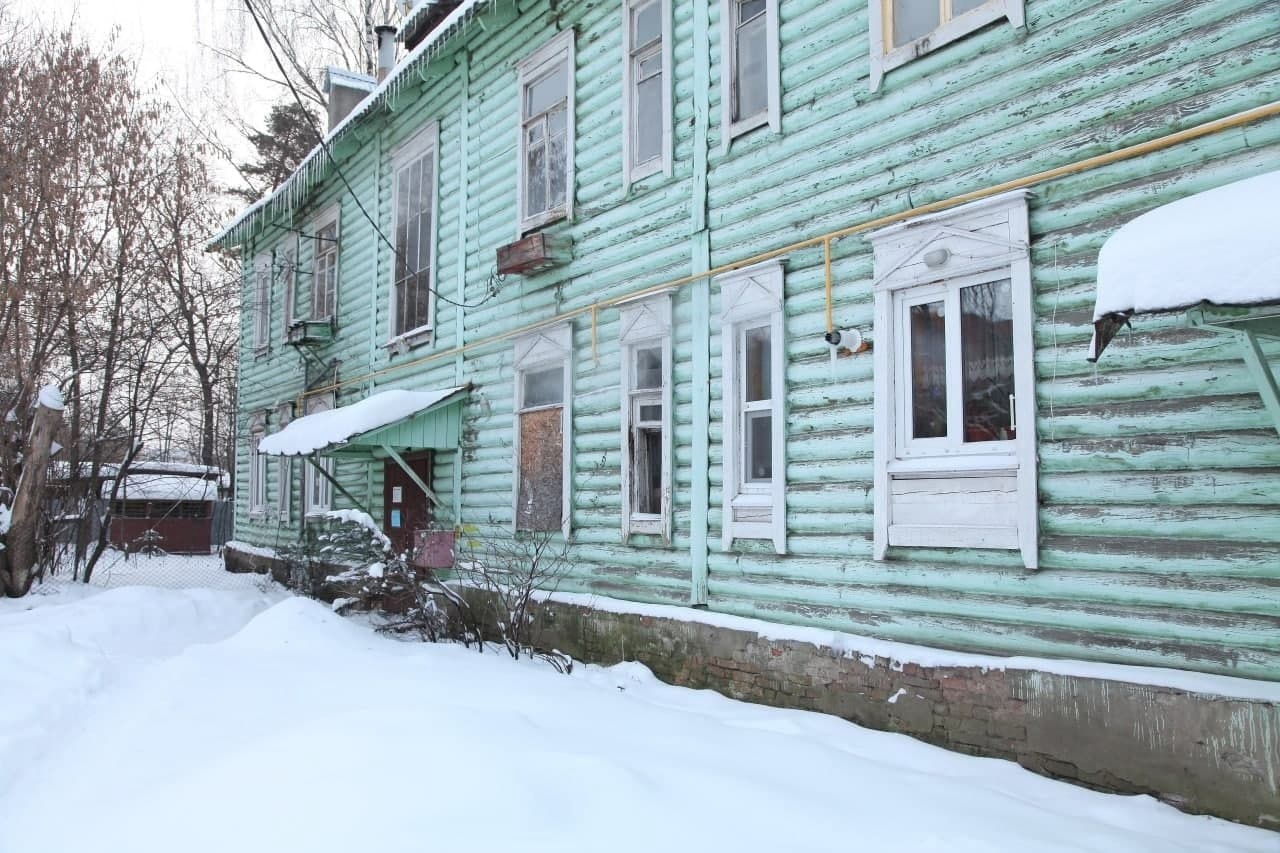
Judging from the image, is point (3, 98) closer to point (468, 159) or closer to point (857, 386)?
point (468, 159)

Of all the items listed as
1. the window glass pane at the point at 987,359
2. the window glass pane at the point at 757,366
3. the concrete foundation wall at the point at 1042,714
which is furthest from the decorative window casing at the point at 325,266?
the window glass pane at the point at 987,359

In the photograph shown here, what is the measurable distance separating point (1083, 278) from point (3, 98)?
537 inches

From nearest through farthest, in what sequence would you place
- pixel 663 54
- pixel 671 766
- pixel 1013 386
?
pixel 671 766
pixel 1013 386
pixel 663 54

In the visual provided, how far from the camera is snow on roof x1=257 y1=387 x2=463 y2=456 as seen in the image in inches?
382

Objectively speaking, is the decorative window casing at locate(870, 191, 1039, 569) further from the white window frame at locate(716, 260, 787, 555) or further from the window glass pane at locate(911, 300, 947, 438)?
the white window frame at locate(716, 260, 787, 555)

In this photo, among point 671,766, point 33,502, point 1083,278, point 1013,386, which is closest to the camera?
point 671,766

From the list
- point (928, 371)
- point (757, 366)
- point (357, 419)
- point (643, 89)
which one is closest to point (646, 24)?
point (643, 89)

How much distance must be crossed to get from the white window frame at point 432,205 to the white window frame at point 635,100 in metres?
3.78

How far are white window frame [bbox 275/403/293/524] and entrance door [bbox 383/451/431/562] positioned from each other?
3.98m

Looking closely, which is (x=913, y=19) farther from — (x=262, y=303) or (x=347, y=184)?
(x=262, y=303)

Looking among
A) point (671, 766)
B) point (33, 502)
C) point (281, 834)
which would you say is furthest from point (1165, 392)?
point (33, 502)

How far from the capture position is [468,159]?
1096cm

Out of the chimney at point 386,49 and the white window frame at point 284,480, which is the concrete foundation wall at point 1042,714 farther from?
the chimney at point 386,49

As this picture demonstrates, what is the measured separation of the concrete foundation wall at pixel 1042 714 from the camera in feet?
14.0
